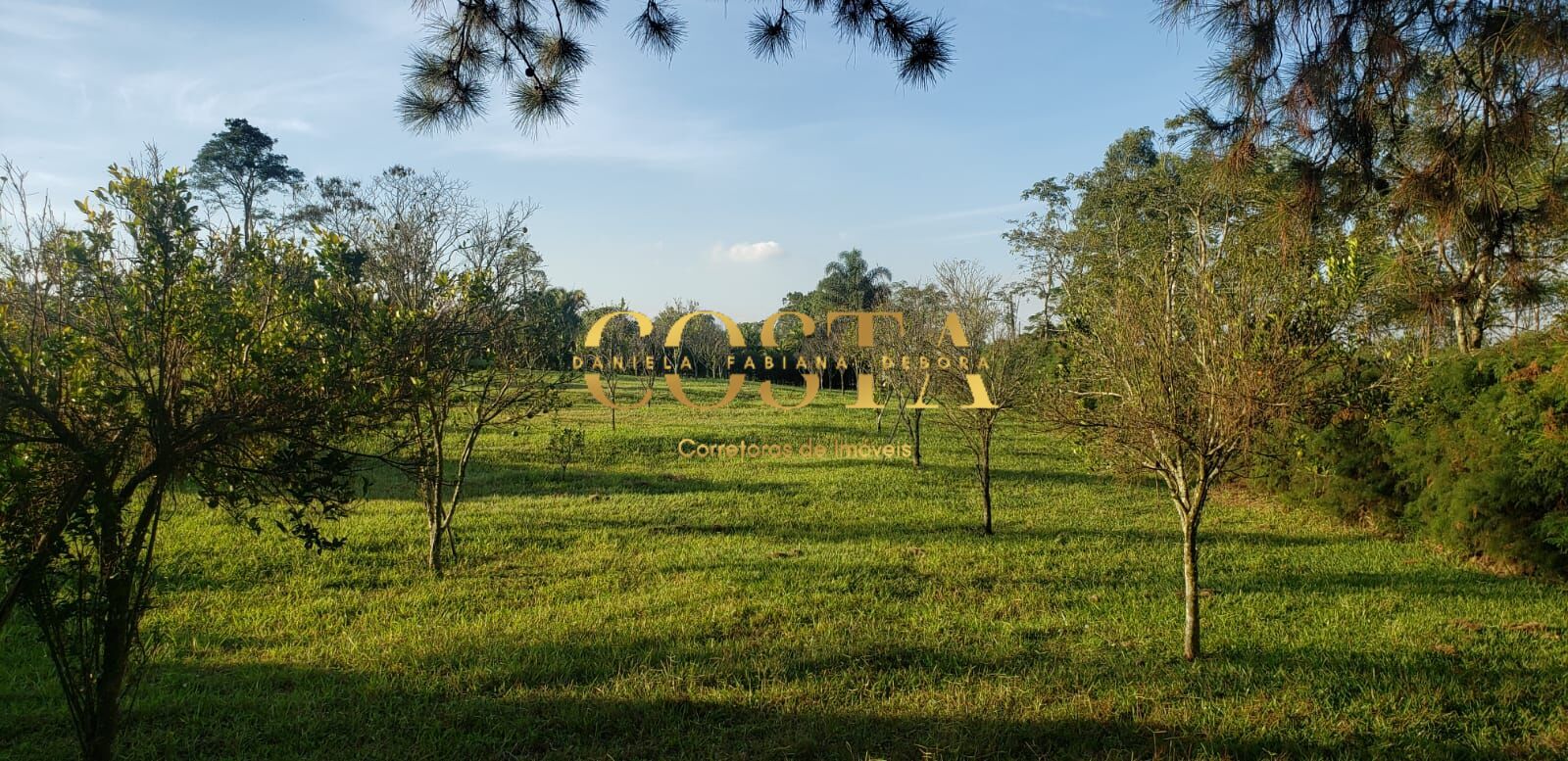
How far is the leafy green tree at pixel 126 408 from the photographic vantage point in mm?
2965

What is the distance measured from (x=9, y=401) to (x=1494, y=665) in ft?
27.2

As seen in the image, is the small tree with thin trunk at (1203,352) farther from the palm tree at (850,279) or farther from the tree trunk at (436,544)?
the palm tree at (850,279)

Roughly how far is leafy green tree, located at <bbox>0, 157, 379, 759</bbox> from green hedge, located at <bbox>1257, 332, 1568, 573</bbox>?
6241mm

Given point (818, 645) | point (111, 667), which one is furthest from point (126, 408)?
point (818, 645)

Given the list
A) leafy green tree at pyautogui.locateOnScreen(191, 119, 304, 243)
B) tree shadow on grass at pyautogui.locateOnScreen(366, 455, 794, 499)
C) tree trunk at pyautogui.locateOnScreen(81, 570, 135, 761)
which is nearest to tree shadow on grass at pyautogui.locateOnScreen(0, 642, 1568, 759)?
tree trunk at pyautogui.locateOnScreen(81, 570, 135, 761)

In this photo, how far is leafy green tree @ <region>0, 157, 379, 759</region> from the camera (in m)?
2.96

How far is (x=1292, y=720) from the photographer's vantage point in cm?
452

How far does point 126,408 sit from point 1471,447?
11165 millimetres

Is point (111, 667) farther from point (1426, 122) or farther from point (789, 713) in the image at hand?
point (1426, 122)

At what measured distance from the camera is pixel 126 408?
3.18 m

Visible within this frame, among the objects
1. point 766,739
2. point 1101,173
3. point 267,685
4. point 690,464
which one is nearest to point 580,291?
point 690,464

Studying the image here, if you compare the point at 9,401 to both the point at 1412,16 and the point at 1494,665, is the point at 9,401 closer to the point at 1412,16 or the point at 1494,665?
the point at 1412,16

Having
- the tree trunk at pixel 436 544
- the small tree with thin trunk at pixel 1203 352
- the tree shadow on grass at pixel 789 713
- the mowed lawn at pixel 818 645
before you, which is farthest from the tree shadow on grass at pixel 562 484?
A: the small tree with thin trunk at pixel 1203 352

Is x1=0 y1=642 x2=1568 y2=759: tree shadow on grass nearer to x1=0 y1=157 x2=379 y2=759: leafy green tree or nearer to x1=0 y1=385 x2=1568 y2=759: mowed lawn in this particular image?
x1=0 y1=385 x2=1568 y2=759: mowed lawn
